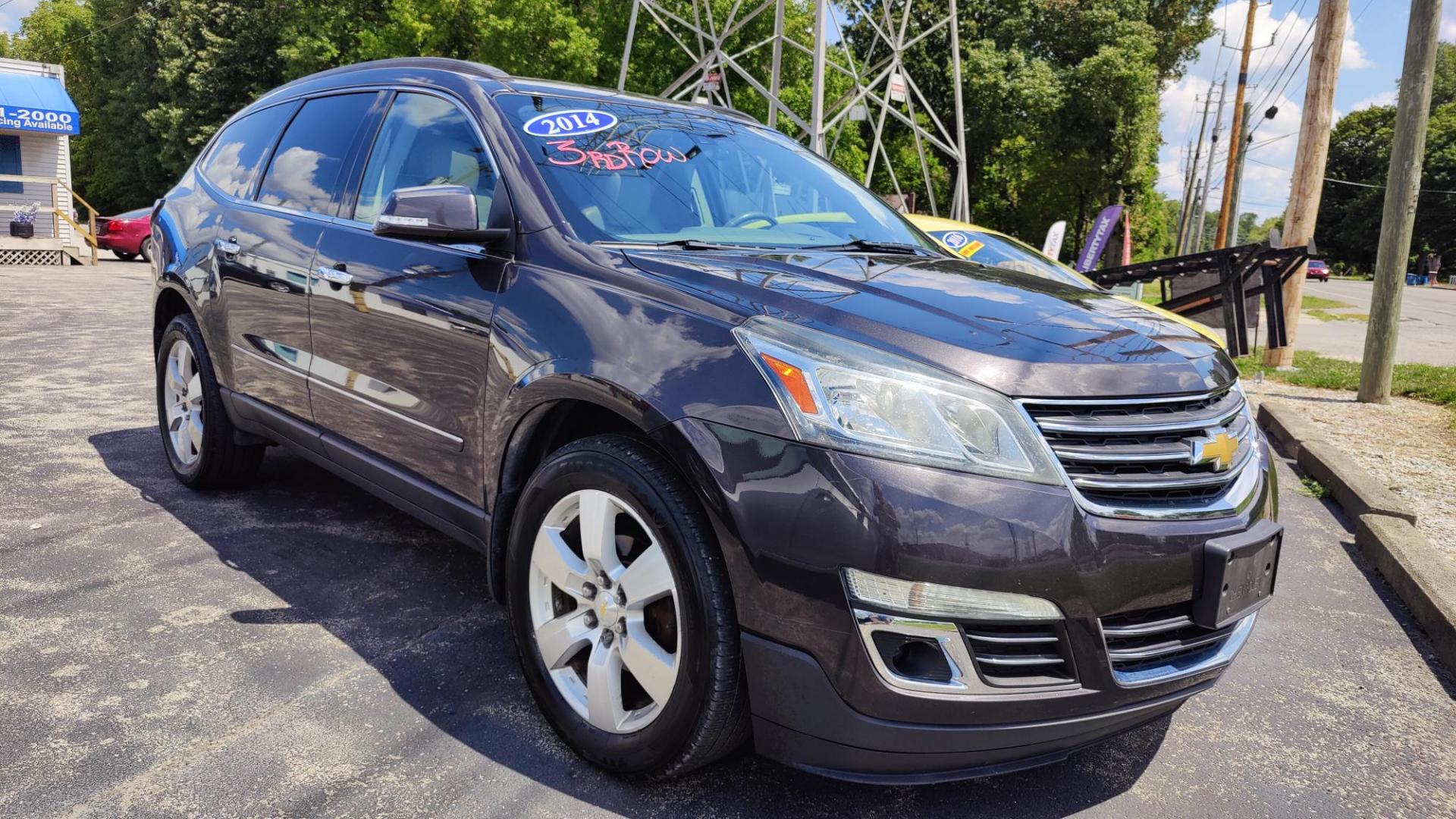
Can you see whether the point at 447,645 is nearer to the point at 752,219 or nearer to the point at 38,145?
the point at 752,219

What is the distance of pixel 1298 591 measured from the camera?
4.13 meters

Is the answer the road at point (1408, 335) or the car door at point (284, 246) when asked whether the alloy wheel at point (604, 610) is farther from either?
the road at point (1408, 335)

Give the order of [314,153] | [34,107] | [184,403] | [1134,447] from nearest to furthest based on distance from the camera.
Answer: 1. [1134,447]
2. [314,153]
3. [184,403]
4. [34,107]

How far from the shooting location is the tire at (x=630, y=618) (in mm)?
2104

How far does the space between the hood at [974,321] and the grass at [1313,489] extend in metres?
3.68

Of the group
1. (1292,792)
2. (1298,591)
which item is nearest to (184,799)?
(1292,792)

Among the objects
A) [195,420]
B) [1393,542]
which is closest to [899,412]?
[1393,542]

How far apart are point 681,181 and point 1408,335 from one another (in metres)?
18.8

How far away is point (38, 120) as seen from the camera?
84.3 ft

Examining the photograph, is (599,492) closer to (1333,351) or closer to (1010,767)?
(1010,767)

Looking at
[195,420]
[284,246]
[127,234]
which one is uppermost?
[284,246]

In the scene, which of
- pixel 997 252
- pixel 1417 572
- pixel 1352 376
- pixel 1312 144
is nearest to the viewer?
pixel 1417 572

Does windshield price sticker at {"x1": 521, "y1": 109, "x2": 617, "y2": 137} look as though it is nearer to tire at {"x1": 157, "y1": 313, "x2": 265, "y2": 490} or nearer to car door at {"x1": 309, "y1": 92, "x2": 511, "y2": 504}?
car door at {"x1": 309, "y1": 92, "x2": 511, "y2": 504}

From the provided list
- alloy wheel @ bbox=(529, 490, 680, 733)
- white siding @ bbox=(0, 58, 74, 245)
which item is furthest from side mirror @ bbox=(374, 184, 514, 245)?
white siding @ bbox=(0, 58, 74, 245)
